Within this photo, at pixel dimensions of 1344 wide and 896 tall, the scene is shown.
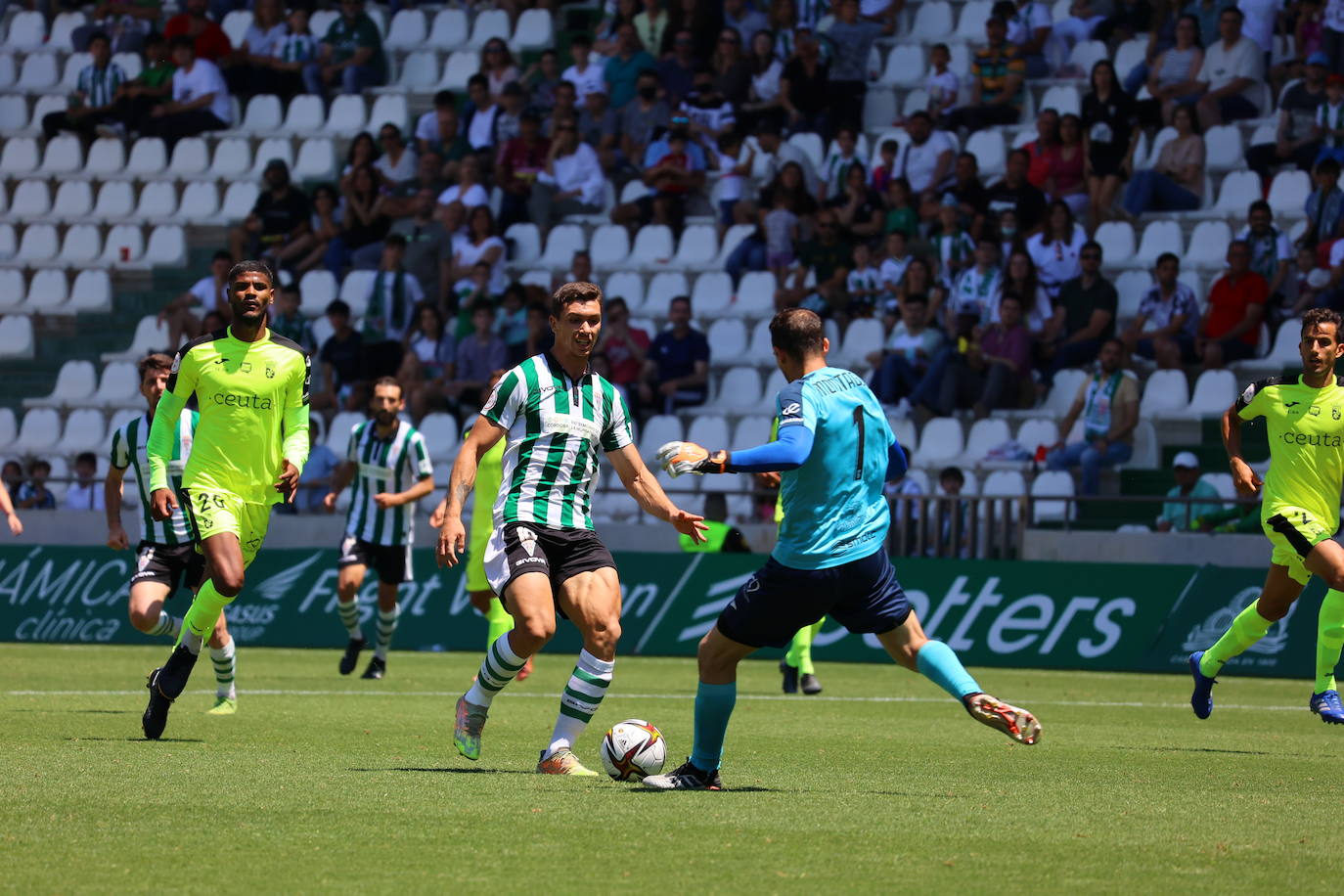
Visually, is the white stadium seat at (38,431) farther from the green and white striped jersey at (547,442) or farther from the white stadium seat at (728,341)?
the green and white striped jersey at (547,442)

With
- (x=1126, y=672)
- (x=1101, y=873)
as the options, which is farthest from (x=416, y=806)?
(x=1126, y=672)

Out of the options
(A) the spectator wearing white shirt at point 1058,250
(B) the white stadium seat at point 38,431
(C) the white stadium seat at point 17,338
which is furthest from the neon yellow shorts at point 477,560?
(C) the white stadium seat at point 17,338

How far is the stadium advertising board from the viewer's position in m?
18.1

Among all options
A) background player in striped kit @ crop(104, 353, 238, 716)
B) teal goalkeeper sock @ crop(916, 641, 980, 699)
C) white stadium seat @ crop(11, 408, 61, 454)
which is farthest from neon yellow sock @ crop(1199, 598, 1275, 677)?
white stadium seat @ crop(11, 408, 61, 454)

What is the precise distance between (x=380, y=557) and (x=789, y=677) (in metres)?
3.81

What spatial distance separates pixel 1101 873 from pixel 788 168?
17915 millimetres

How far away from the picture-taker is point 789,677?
1520 cm

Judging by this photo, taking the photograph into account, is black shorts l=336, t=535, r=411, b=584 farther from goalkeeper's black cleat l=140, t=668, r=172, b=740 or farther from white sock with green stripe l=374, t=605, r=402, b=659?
goalkeeper's black cleat l=140, t=668, r=172, b=740

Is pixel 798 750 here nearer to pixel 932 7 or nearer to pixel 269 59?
pixel 932 7

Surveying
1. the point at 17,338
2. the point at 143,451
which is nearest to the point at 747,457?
the point at 143,451

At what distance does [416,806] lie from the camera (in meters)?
7.32

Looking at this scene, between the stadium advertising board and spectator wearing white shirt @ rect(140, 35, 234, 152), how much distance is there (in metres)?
9.64

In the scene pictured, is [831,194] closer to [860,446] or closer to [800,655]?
[800,655]

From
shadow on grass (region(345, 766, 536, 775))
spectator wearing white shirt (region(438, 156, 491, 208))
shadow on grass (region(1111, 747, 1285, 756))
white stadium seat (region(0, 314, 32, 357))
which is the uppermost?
spectator wearing white shirt (region(438, 156, 491, 208))
